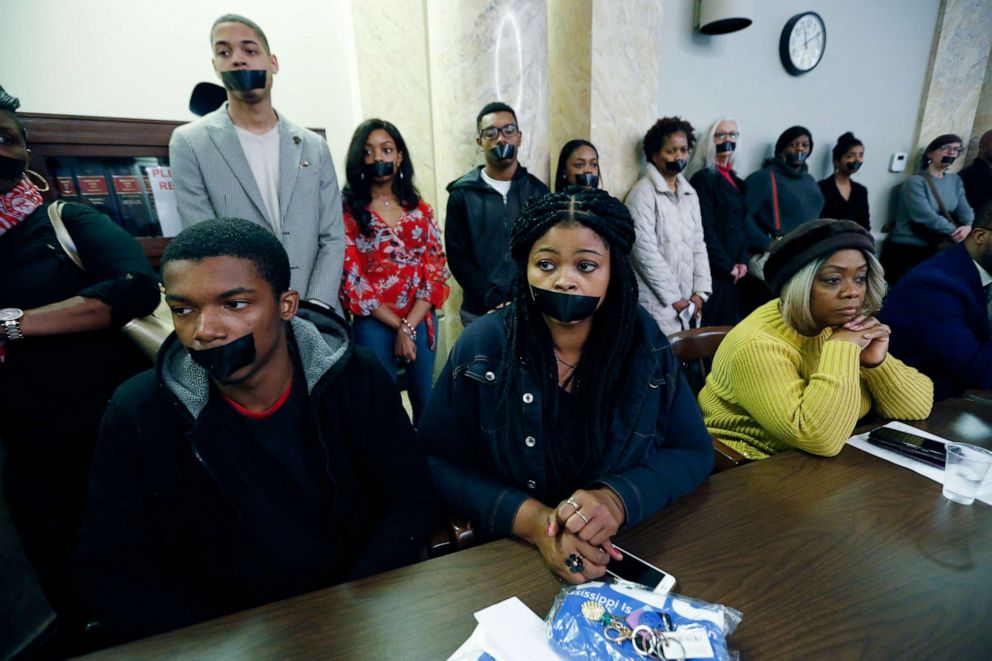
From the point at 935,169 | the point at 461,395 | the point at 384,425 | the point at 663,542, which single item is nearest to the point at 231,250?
the point at 384,425

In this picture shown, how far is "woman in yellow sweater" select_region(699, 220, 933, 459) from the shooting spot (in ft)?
4.54

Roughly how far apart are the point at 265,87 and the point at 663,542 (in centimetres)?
208

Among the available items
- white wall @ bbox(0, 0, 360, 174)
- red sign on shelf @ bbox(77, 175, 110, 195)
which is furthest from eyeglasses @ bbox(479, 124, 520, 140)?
red sign on shelf @ bbox(77, 175, 110, 195)

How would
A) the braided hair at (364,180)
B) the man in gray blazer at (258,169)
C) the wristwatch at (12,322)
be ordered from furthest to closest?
the braided hair at (364,180) < the man in gray blazer at (258,169) < the wristwatch at (12,322)

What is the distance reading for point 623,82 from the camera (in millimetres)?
3389

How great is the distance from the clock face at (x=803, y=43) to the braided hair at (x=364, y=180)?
3952mm

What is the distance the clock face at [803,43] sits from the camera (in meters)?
4.29

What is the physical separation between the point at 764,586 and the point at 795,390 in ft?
2.46

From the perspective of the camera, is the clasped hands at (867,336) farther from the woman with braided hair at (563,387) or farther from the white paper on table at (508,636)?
the white paper on table at (508,636)

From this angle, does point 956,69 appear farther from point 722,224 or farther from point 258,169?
point 258,169

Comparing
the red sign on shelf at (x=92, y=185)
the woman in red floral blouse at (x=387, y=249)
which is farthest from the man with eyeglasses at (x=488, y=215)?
the red sign on shelf at (x=92, y=185)

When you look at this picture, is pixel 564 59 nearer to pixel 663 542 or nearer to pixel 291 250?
pixel 291 250

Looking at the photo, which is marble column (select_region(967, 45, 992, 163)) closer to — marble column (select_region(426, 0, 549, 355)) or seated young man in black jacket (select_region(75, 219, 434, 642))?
marble column (select_region(426, 0, 549, 355))

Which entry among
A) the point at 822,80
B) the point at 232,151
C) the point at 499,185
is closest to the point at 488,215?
the point at 499,185
